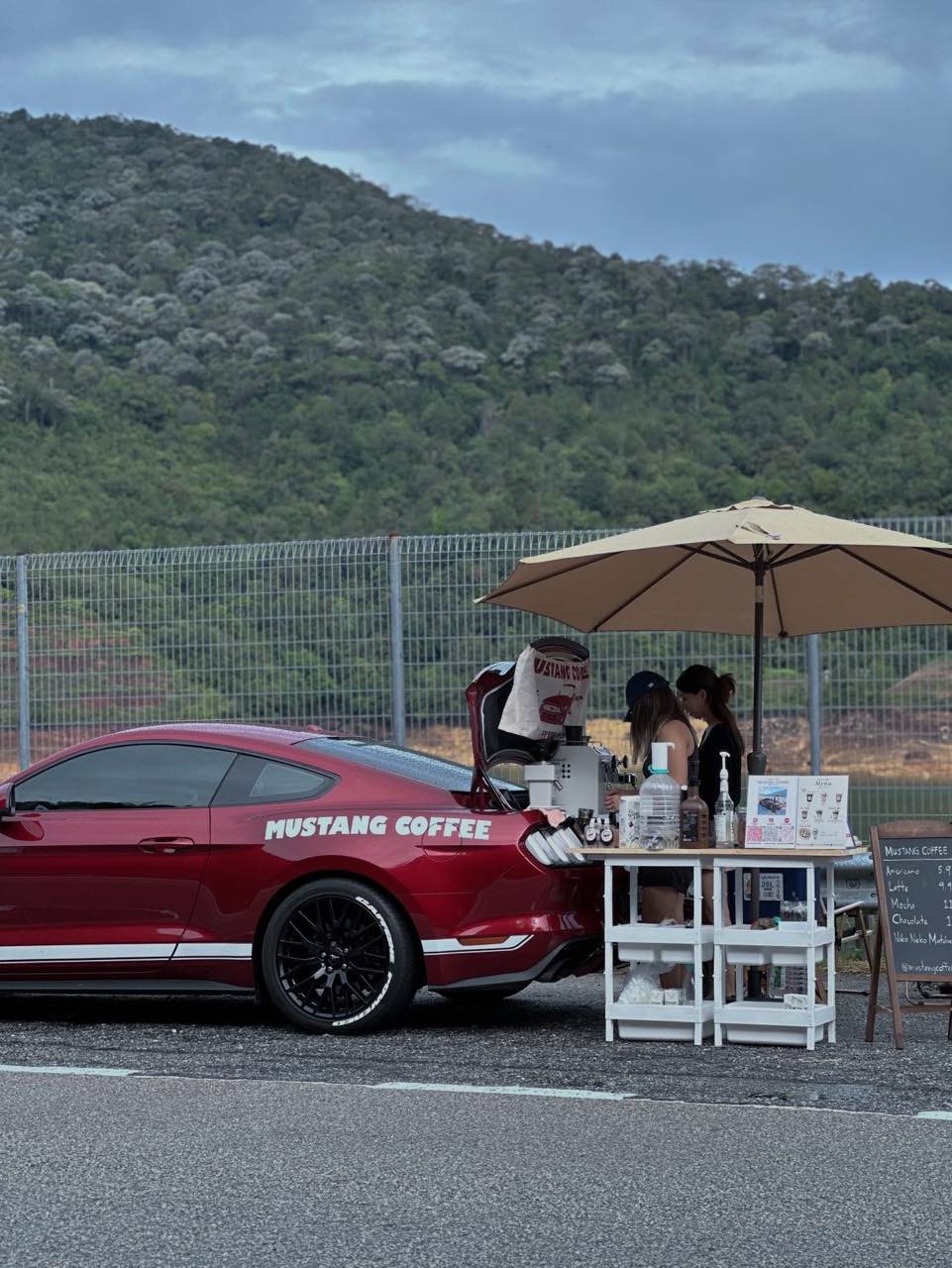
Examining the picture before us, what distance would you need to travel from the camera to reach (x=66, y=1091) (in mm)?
7559

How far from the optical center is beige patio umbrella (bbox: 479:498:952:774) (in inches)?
398

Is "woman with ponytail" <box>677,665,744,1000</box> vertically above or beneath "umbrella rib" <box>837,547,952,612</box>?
beneath

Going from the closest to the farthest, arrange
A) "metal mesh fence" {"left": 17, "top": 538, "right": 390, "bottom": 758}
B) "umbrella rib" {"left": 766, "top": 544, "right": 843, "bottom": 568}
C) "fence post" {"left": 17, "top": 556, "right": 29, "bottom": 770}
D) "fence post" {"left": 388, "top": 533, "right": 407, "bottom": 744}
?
"umbrella rib" {"left": 766, "top": 544, "right": 843, "bottom": 568} < "fence post" {"left": 388, "top": 533, "right": 407, "bottom": 744} < "metal mesh fence" {"left": 17, "top": 538, "right": 390, "bottom": 758} < "fence post" {"left": 17, "top": 556, "right": 29, "bottom": 770}

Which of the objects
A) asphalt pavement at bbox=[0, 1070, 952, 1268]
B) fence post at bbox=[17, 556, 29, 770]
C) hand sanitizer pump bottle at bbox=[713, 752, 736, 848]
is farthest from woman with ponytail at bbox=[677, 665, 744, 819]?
fence post at bbox=[17, 556, 29, 770]

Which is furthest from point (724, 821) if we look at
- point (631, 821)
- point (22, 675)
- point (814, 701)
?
point (22, 675)

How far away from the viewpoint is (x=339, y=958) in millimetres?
8750

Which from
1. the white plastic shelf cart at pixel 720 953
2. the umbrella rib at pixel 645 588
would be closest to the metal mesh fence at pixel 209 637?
the umbrella rib at pixel 645 588

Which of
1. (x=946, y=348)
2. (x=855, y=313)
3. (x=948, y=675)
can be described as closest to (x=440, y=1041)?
(x=948, y=675)

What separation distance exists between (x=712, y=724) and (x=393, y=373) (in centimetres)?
4580

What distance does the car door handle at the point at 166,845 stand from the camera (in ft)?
29.7

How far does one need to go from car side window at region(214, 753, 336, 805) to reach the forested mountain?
32.4 m

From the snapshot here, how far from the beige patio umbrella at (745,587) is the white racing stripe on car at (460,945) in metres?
1.79

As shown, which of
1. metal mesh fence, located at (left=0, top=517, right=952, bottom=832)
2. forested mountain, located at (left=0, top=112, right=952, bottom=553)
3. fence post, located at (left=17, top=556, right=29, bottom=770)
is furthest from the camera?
forested mountain, located at (left=0, top=112, right=952, bottom=553)

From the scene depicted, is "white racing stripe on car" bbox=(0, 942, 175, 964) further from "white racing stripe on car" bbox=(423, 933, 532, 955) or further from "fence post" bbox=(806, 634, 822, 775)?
"fence post" bbox=(806, 634, 822, 775)
